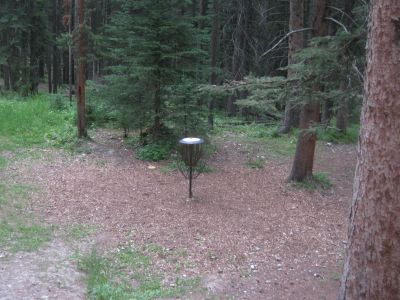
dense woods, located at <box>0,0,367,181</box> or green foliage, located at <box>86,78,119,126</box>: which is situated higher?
dense woods, located at <box>0,0,367,181</box>

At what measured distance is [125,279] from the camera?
5938 mm

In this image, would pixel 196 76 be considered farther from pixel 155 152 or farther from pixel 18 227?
pixel 18 227

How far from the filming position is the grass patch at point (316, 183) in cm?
969

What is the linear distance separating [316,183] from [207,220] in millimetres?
3200

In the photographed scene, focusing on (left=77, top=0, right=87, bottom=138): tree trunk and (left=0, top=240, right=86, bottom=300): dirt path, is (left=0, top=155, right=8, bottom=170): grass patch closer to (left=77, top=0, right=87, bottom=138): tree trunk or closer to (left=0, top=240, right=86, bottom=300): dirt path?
(left=77, top=0, right=87, bottom=138): tree trunk

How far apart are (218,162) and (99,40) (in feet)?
17.9

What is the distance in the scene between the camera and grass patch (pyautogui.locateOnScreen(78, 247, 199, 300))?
5.46 meters

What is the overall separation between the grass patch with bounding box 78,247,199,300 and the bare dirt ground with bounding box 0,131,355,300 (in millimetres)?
197

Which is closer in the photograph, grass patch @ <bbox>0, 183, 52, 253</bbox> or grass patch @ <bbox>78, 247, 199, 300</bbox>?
grass patch @ <bbox>78, 247, 199, 300</bbox>

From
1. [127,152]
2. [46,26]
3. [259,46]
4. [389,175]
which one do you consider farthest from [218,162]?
[46,26]

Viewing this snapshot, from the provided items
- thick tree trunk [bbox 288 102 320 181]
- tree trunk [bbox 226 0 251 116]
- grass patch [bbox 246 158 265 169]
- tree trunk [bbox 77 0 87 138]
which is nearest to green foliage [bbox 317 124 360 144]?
grass patch [bbox 246 158 265 169]

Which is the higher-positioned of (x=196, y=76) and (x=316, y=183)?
(x=196, y=76)

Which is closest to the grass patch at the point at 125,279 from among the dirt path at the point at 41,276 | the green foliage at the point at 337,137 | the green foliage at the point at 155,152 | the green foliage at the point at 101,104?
the dirt path at the point at 41,276

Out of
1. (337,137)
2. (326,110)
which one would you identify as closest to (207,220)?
(337,137)
